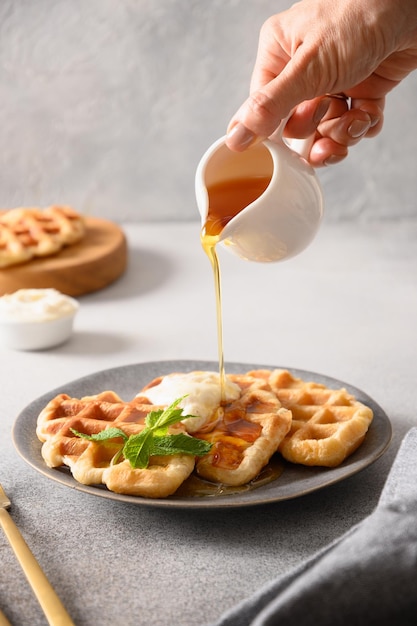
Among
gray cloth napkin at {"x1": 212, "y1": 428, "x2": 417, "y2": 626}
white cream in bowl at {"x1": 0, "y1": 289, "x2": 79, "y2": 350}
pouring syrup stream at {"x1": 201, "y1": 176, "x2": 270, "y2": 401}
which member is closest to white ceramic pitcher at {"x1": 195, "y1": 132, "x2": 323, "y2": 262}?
pouring syrup stream at {"x1": 201, "y1": 176, "x2": 270, "y2": 401}

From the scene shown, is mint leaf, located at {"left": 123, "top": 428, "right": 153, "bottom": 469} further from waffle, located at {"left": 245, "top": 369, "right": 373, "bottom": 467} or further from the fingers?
the fingers

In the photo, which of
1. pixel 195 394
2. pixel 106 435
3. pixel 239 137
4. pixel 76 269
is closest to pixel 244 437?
pixel 195 394

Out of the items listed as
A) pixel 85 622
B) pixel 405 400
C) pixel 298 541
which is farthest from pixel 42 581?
pixel 405 400

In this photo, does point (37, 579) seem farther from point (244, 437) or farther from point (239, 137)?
point (239, 137)

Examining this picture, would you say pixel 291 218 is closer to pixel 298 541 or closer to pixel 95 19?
pixel 298 541

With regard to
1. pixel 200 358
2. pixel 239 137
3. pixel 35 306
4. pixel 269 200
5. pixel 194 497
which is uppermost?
pixel 239 137

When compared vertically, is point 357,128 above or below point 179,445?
above

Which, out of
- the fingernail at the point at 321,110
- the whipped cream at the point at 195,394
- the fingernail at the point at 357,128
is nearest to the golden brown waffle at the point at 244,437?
the whipped cream at the point at 195,394
